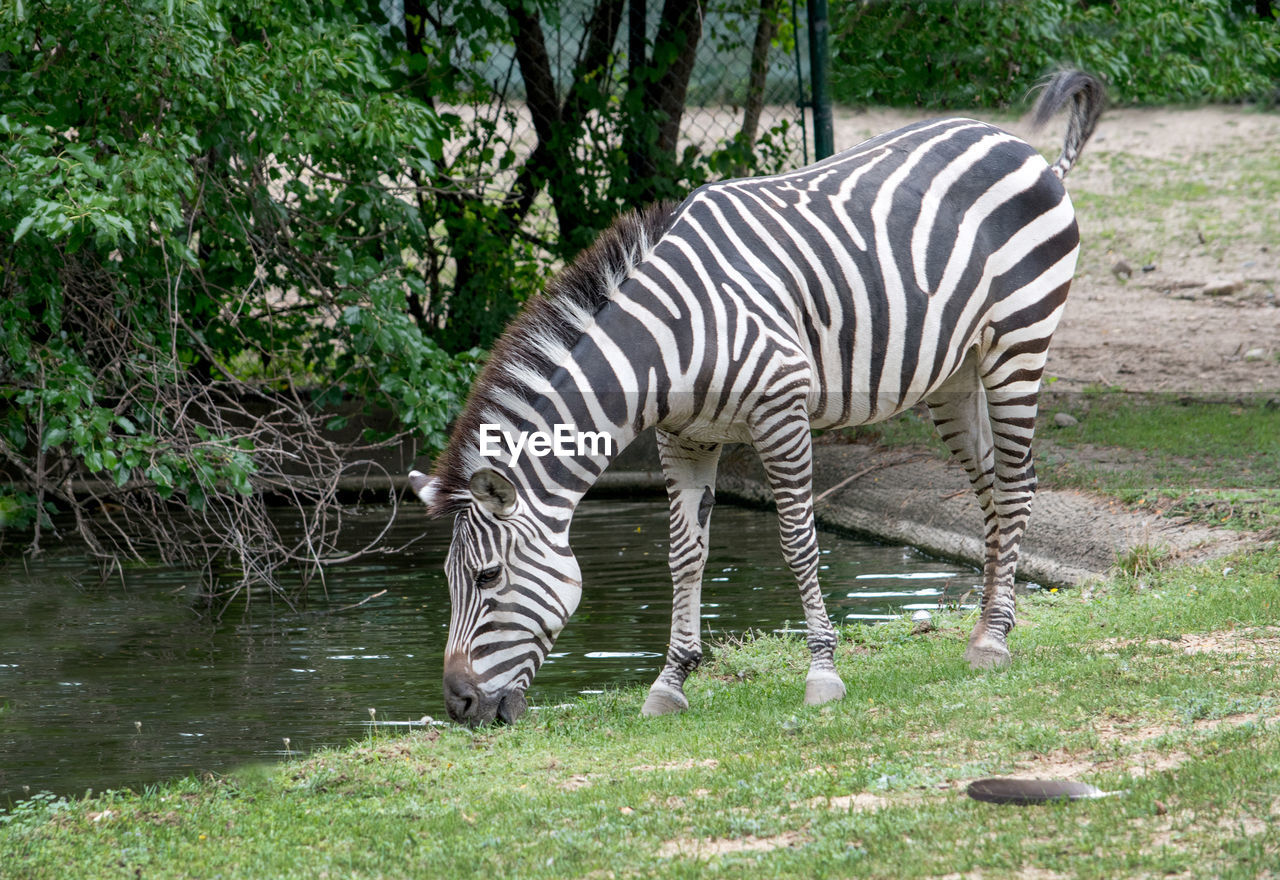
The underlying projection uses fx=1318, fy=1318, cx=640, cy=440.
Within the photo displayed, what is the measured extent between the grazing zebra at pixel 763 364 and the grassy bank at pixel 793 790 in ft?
1.16

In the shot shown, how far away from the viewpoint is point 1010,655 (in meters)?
5.34

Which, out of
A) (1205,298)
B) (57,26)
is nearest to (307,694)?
(57,26)

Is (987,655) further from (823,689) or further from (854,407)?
(854,407)

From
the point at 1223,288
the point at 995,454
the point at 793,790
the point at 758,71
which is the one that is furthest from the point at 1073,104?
the point at 1223,288

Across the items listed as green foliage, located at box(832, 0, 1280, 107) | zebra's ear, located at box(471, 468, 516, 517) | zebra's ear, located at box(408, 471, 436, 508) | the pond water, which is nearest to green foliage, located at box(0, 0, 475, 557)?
the pond water

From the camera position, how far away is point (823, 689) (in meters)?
4.87

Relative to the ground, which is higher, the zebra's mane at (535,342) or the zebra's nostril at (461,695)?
the zebra's mane at (535,342)

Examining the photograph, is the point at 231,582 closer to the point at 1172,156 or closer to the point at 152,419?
the point at 152,419

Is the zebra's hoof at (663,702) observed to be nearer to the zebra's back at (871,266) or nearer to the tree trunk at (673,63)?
the zebra's back at (871,266)

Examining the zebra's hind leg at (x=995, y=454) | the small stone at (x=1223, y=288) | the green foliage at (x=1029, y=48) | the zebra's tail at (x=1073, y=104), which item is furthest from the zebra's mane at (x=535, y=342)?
the small stone at (x=1223, y=288)

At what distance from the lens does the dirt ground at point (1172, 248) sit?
1200 centimetres

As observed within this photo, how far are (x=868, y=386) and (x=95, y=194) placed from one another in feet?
10.5

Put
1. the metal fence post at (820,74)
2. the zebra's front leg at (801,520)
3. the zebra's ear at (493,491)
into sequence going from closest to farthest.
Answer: the zebra's ear at (493,491), the zebra's front leg at (801,520), the metal fence post at (820,74)

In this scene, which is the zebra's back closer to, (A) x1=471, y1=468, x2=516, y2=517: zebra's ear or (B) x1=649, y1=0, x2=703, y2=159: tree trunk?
(A) x1=471, y1=468, x2=516, y2=517: zebra's ear
